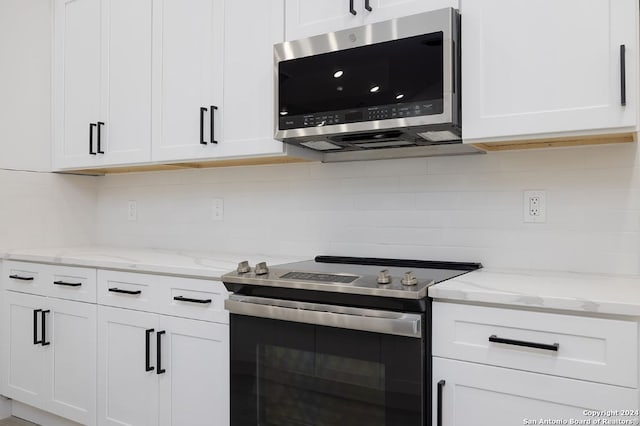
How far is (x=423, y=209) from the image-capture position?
212 cm

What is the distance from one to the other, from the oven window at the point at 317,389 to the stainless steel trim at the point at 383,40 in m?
0.82

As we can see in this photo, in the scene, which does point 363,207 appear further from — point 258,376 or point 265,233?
point 258,376

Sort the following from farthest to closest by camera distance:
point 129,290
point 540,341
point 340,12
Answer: point 129,290 → point 340,12 → point 540,341

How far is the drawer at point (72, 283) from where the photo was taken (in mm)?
2350

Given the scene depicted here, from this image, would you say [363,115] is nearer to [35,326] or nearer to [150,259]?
[150,259]

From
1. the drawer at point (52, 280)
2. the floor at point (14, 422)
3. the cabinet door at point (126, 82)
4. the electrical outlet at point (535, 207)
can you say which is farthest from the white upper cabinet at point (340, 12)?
the floor at point (14, 422)

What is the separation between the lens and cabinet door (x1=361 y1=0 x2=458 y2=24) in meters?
1.77

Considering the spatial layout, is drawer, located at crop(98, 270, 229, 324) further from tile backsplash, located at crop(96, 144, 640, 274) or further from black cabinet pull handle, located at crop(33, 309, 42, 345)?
tile backsplash, located at crop(96, 144, 640, 274)

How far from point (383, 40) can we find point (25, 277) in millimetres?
2154

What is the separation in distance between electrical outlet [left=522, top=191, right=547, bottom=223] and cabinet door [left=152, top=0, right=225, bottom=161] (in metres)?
1.35

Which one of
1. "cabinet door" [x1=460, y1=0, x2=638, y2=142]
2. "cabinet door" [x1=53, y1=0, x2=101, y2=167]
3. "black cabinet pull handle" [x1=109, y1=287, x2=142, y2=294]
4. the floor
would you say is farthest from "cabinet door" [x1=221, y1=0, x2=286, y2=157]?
the floor

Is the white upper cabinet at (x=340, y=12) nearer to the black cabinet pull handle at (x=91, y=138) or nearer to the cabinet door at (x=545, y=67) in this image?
the cabinet door at (x=545, y=67)

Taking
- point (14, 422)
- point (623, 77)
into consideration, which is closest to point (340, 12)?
point (623, 77)

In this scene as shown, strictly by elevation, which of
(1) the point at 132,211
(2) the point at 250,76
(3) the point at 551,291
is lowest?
(3) the point at 551,291
